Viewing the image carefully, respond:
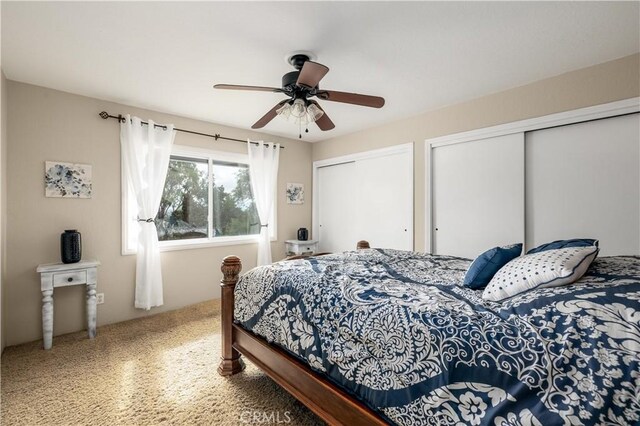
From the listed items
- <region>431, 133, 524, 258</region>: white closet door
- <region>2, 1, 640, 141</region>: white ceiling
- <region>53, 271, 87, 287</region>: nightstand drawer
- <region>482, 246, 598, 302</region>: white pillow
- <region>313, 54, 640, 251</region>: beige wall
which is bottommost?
<region>53, 271, 87, 287</region>: nightstand drawer

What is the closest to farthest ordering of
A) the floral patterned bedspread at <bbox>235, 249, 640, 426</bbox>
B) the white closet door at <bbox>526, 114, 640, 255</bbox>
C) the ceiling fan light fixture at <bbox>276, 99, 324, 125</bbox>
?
the floral patterned bedspread at <bbox>235, 249, 640, 426</bbox>
the ceiling fan light fixture at <bbox>276, 99, 324, 125</bbox>
the white closet door at <bbox>526, 114, 640, 255</bbox>

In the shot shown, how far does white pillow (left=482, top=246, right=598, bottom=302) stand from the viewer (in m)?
1.15

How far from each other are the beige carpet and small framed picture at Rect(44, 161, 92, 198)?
1393 mm

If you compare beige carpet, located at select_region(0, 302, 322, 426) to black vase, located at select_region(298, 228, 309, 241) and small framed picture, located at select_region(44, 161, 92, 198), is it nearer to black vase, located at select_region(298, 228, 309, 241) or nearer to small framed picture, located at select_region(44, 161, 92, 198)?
small framed picture, located at select_region(44, 161, 92, 198)

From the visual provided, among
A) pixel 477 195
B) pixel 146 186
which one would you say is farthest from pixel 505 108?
→ pixel 146 186

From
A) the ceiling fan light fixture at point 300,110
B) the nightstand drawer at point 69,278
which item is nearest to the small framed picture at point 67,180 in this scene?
the nightstand drawer at point 69,278

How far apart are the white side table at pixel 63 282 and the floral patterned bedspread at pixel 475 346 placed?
7.38 feet

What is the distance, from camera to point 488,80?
2660 mm

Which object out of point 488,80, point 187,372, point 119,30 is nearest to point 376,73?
point 488,80

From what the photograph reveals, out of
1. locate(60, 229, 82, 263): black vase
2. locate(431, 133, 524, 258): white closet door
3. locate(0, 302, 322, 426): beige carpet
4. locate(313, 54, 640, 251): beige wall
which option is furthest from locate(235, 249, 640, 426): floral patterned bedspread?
locate(60, 229, 82, 263): black vase

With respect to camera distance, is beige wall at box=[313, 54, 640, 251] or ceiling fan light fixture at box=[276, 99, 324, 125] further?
beige wall at box=[313, 54, 640, 251]

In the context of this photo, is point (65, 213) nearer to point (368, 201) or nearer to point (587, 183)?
point (368, 201)

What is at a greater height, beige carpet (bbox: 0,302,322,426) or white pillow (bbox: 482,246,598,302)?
white pillow (bbox: 482,246,598,302)

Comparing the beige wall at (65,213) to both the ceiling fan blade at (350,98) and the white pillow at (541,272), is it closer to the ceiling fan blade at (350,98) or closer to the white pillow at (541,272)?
the ceiling fan blade at (350,98)
